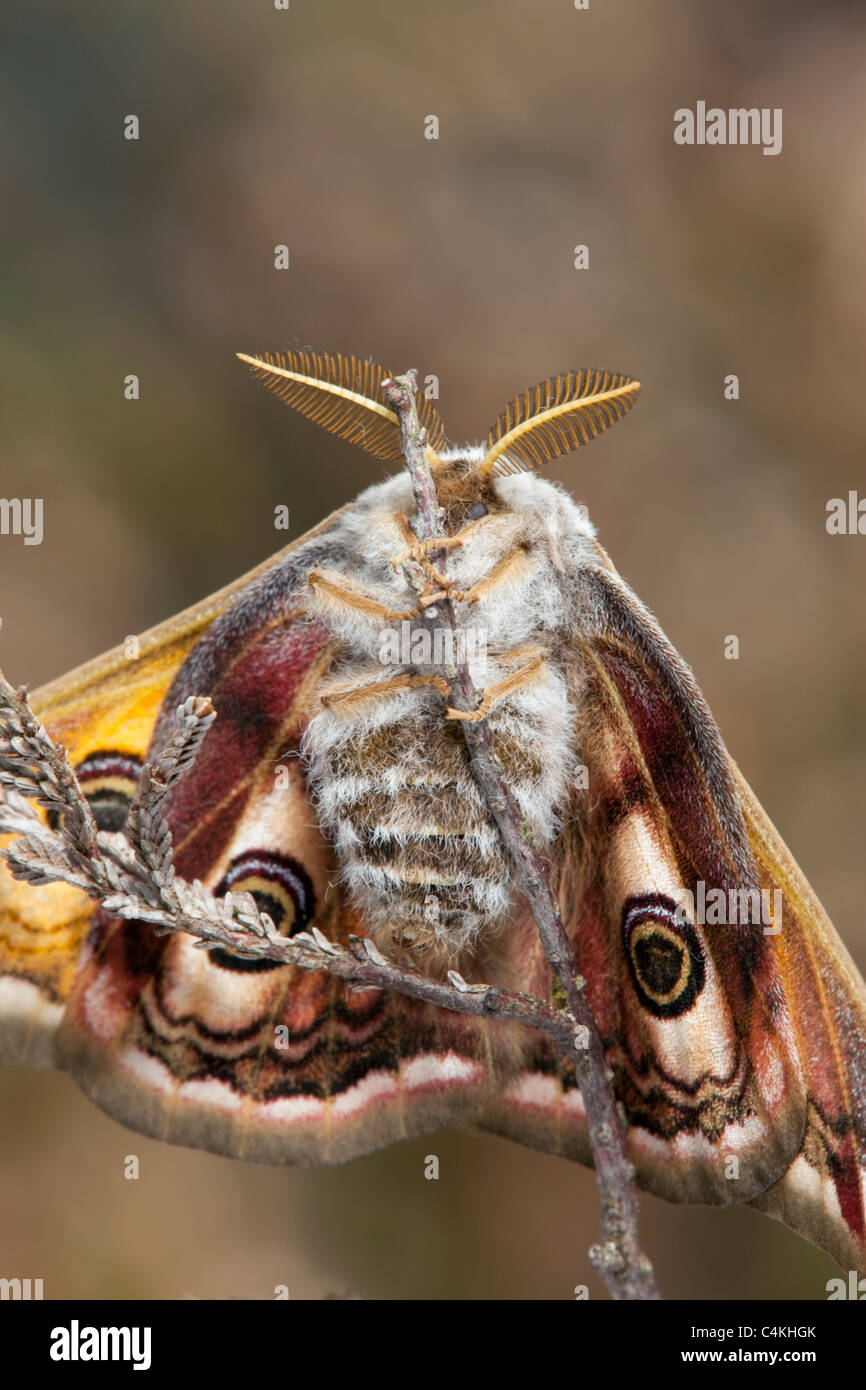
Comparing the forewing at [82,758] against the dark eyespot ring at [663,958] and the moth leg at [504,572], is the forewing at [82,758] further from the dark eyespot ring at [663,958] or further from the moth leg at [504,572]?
the dark eyespot ring at [663,958]

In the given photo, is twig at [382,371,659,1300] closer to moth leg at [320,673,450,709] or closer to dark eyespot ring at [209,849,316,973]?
moth leg at [320,673,450,709]

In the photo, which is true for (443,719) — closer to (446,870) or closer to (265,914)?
(446,870)

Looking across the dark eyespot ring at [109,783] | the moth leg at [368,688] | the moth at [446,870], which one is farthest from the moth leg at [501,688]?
the dark eyespot ring at [109,783]

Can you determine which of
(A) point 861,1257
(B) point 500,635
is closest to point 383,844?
(B) point 500,635

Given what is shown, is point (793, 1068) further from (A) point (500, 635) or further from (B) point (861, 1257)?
(A) point (500, 635)

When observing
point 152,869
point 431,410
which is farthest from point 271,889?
point 431,410
